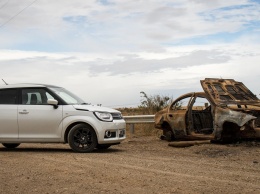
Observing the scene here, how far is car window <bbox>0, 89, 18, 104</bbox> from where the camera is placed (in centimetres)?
1230

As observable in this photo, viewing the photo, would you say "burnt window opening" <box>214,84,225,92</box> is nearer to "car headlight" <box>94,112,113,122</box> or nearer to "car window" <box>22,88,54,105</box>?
"car headlight" <box>94,112,113,122</box>

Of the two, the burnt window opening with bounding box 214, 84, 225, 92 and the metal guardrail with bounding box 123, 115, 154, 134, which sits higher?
the burnt window opening with bounding box 214, 84, 225, 92

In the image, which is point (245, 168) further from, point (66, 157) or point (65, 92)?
point (65, 92)

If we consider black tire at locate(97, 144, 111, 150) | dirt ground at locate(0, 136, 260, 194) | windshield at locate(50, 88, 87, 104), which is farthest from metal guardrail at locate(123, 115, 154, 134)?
windshield at locate(50, 88, 87, 104)

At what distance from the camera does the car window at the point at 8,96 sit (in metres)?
12.3

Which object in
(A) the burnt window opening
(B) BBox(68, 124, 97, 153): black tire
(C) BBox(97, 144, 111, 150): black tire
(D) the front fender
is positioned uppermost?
(A) the burnt window opening

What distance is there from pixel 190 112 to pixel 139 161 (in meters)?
4.23

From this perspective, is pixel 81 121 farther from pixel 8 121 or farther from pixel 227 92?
pixel 227 92

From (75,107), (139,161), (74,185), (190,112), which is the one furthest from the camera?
(190,112)

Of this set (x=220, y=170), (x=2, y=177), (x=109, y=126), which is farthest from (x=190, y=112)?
(x=2, y=177)

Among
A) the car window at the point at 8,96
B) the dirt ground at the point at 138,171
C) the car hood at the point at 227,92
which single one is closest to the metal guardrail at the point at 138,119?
the car hood at the point at 227,92

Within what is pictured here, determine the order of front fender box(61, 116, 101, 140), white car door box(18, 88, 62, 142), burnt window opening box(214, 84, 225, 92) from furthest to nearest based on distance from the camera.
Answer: burnt window opening box(214, 84, 225, 92), white car door box(18, 88, 62, 142), front fender box(61, 116, 101, 140)

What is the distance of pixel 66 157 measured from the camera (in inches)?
412

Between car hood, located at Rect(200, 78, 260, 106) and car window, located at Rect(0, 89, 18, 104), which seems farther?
car hood, located at Rect(200, 78, 260, 106)
